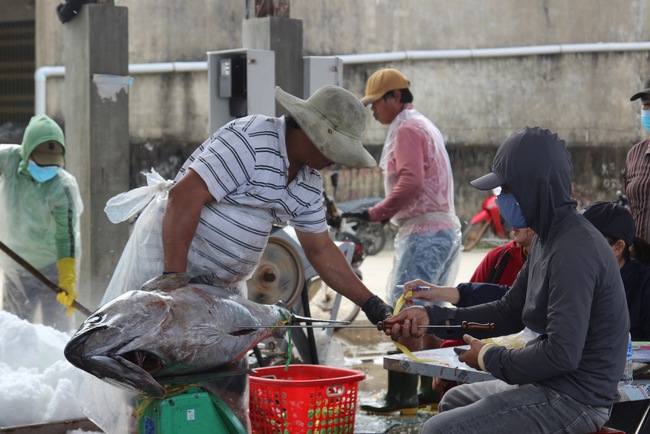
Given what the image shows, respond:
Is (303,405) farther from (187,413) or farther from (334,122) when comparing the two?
(334,122)

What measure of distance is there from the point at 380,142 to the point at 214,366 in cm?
1498

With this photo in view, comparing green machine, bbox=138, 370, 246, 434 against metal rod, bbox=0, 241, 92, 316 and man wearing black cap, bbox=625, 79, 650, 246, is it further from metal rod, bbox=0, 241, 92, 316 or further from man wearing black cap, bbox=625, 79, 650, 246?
man wearing black cap, bbox=625, 79, 650, 246

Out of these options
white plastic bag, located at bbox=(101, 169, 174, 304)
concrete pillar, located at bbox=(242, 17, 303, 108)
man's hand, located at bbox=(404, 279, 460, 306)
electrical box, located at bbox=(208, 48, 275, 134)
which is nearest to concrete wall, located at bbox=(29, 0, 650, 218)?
concrete pillar, located at bbox=(242, 17, 303, 108)

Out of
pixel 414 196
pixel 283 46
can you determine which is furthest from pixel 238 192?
pixel 283 46

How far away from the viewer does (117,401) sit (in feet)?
13.6

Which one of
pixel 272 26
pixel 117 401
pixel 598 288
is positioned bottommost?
pixel 117 401

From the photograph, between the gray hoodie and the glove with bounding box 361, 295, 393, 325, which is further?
the glove with bounding box 361, 295, 393, 325

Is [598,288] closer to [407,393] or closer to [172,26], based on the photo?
[407,393]

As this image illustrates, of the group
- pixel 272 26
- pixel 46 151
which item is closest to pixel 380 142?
pixel 272 26

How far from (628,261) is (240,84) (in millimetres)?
3756

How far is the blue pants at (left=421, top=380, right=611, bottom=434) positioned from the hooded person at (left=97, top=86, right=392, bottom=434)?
0.86 metres

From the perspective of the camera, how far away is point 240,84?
766 cm

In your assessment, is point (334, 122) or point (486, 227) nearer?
point (334, 122)

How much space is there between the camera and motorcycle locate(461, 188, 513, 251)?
16.6m
